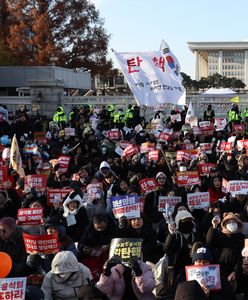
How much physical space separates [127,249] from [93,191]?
3.19m

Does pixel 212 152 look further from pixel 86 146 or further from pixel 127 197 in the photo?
pixel 127 197

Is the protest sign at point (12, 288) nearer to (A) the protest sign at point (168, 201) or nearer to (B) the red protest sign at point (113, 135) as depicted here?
(A) the protest sign at point (168, 201)

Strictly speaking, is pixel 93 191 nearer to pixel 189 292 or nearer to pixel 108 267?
pixel 108 267

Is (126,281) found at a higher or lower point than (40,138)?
lower

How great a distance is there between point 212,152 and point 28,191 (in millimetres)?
5629

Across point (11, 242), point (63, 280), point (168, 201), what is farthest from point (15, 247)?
point (168, 201)

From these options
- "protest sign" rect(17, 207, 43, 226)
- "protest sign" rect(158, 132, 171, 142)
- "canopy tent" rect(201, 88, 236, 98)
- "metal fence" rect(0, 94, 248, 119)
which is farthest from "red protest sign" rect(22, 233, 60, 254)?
"canopy tent" rect(201, 88, 236, 98)

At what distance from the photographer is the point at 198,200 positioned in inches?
294

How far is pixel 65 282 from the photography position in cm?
452

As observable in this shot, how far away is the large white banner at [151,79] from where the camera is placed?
11836 millimetres

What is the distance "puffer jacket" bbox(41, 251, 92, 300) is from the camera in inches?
176

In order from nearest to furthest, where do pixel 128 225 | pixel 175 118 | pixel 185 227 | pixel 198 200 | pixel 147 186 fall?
pixel 185 227, pixel 128 225, pixel 198 200, pixel 147 186, pixel 175 118

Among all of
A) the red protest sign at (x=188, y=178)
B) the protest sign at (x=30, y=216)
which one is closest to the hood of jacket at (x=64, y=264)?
the protest sign at (x=30, y=216)

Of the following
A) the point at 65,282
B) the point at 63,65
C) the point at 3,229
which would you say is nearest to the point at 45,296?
the point at 65,282
